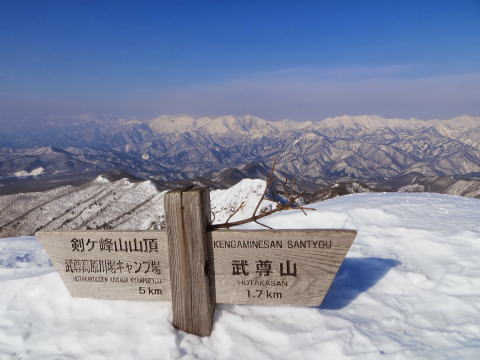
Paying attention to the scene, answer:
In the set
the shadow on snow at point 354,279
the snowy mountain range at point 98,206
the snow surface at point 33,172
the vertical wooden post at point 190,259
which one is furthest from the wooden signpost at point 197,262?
the snow surface at point 33,172

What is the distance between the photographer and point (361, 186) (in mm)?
33719

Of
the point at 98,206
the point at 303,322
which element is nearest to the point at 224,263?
the point at 303,322

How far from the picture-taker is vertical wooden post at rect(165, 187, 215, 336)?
2662mm

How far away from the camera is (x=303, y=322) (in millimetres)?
3033

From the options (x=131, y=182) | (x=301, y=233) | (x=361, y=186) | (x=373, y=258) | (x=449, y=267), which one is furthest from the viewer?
(x=131, y=182)

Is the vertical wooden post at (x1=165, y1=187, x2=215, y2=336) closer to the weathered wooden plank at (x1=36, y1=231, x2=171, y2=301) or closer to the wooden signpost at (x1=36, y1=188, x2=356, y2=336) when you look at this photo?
the wooden signpost at (x1=36, y1=188, x2=356, y2=336)

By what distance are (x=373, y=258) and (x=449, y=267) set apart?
94 cm

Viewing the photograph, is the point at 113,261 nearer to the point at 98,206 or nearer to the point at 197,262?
the point at 197,262

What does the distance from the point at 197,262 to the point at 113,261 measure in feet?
3.04

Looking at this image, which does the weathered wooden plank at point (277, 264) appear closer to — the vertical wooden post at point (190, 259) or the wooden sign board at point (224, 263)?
the wooden sign board at point (224, 263)

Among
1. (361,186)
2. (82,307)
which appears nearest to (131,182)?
(361,186)

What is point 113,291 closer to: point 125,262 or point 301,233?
point 125,262

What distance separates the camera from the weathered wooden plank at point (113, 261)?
2924 mm

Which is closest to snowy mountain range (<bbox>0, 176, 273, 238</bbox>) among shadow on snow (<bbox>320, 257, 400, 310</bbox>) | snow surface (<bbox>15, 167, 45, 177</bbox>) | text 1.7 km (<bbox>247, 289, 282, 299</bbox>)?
shadow on snow (<bbox>320, 257, 400, 310</bbox>)
